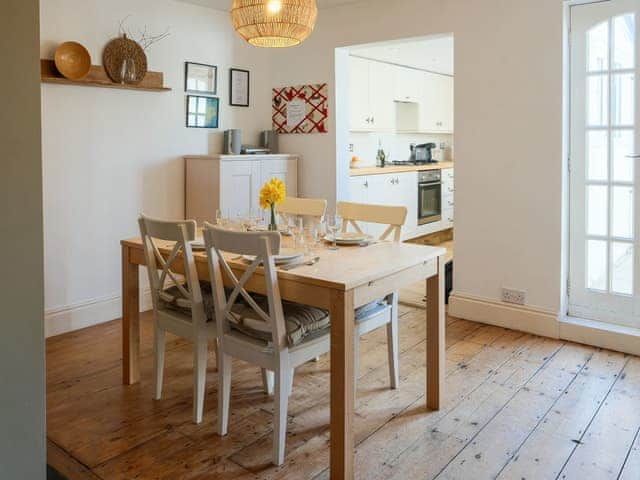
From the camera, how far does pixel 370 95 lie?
21.1 ft

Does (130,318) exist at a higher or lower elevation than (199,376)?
higher

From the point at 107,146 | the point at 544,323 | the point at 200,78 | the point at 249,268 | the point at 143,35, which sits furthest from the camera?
the point at 200,78

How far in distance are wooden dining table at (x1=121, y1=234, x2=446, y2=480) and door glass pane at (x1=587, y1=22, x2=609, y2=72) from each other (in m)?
1.81

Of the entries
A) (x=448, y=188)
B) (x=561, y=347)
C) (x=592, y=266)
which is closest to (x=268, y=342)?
(x=561, y=347)

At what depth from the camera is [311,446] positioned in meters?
2.37

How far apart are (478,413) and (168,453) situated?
1414 millimetres

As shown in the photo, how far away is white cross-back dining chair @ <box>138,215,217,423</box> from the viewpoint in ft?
8.21

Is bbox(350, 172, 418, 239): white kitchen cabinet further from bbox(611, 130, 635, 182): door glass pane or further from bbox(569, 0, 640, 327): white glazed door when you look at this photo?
bbox(611, 130, 635, 182): door glass pane

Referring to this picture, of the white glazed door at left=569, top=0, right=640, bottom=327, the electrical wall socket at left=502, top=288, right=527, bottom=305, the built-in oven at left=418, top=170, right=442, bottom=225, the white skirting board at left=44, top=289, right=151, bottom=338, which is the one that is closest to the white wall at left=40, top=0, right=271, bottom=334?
the white skirting board at left=44, top=289, right=151, bottom=338

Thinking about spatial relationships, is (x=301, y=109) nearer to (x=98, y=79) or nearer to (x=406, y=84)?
(x=98, y=79)

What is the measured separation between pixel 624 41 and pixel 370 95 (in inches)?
132

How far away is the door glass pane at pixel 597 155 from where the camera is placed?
351 centimetres

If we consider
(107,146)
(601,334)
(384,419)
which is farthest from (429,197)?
(384,419)

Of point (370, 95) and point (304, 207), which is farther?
point (370, 95)
